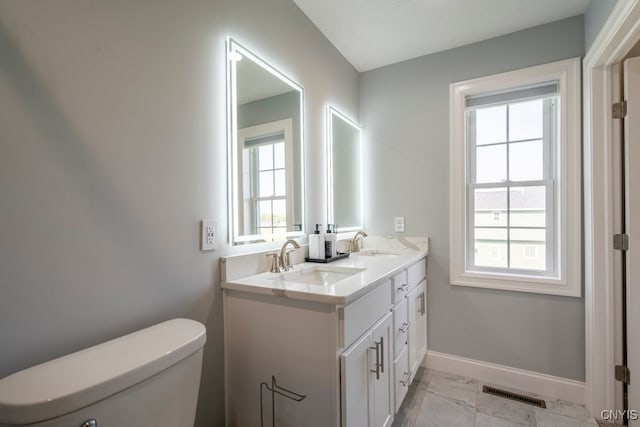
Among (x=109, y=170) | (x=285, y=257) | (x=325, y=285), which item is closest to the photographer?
(x=109, y=170)

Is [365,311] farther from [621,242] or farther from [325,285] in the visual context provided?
[621,242]

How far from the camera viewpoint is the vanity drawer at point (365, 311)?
43.1 inches


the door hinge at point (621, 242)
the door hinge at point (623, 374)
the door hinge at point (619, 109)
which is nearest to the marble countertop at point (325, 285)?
the door hinge at point (621, 242)

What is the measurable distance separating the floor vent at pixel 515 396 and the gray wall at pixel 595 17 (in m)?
2.23

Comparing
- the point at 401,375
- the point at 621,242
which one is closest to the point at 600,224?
the point at 621,242

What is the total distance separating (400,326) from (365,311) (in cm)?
56

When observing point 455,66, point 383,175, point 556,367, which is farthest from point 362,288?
point 455,66

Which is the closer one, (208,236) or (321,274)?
(208,236)

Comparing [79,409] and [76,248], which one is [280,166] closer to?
[76,248]

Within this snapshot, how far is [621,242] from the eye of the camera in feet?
5.32

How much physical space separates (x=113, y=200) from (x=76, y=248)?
0.56 ft

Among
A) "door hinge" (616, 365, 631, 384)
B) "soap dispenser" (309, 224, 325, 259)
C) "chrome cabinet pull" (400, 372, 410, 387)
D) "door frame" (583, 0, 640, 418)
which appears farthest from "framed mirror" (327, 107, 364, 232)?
"door hinge" (616, 365, 631, 384)

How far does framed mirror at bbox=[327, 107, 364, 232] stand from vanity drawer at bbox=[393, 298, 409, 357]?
765 mm

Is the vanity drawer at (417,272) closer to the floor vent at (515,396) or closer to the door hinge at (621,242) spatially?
the floor vent at (515,396)
